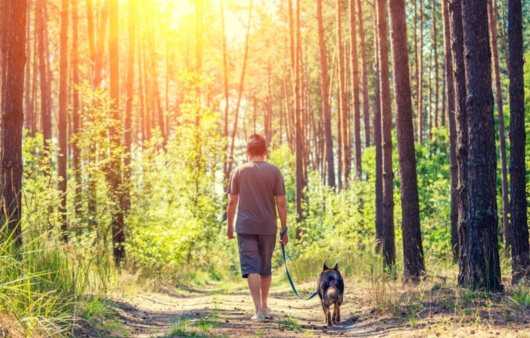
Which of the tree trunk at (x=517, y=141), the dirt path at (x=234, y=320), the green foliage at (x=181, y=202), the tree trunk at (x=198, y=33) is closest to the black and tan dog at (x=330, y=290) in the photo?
the dirt path at (x=234, y=320)

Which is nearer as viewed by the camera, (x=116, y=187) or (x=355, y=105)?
(x=116, y=187)

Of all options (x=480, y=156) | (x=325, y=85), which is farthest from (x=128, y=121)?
(x=480, y=156)

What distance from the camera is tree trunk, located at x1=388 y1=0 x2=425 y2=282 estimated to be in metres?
11.1

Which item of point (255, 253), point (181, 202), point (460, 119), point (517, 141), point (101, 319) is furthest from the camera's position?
point (181, 202)

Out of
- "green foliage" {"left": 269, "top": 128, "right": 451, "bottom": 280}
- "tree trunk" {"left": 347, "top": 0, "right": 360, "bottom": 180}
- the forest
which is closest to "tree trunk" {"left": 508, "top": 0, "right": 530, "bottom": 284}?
the forest

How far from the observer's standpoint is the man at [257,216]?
26.0 feet

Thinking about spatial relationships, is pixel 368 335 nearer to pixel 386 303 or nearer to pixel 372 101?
pixel 386 303

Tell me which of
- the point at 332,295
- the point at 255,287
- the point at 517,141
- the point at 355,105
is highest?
the point at 355,105

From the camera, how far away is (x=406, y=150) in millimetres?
11172

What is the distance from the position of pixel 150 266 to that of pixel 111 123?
12.7 ft

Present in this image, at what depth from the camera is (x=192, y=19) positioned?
40250mm

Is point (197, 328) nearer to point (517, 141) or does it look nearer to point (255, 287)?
point (255, 287)

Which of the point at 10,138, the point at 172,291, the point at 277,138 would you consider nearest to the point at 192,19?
the point at 277,138

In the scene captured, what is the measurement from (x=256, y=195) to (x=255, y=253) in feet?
2.51
